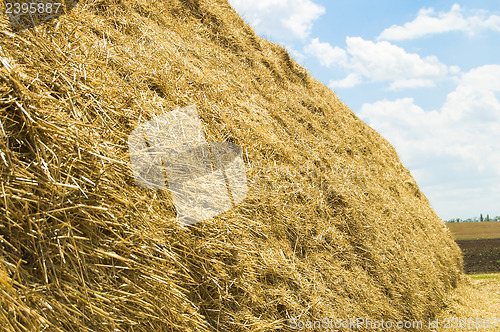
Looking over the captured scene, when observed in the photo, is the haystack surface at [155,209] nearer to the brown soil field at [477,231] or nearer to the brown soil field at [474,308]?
the brown soil field at [474,308]

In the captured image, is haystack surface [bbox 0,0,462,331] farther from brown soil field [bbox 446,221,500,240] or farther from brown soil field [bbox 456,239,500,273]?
brown soil field [bbox 446,221,500,240]

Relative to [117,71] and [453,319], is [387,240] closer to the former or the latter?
[453,319]

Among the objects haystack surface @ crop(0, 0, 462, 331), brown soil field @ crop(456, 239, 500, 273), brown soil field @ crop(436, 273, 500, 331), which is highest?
haystack surface @ crop(0, 0, 462, 331)

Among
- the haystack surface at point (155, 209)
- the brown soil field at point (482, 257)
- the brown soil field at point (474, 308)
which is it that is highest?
the haystack surface at point (155, 209)

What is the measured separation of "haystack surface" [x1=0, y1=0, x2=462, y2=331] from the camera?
6.85 feet

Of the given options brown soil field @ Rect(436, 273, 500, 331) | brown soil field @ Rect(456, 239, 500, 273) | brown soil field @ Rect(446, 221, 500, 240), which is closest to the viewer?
brown soil field @ Rect(436, 273, 500, 331)

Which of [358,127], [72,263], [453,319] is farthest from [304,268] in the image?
[358,127]

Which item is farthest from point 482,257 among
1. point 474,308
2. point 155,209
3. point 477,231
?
point 155,209

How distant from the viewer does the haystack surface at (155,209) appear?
6.85 feet

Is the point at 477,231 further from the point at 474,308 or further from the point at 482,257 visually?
the point at 474,308

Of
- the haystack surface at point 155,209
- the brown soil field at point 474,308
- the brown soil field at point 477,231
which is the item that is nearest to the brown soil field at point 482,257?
the brown soil field at point 474,308

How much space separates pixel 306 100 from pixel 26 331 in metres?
5.77

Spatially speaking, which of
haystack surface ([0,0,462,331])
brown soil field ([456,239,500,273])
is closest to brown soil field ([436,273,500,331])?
haystack surface ([0,0,462,331])

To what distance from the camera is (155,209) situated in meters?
2.60
